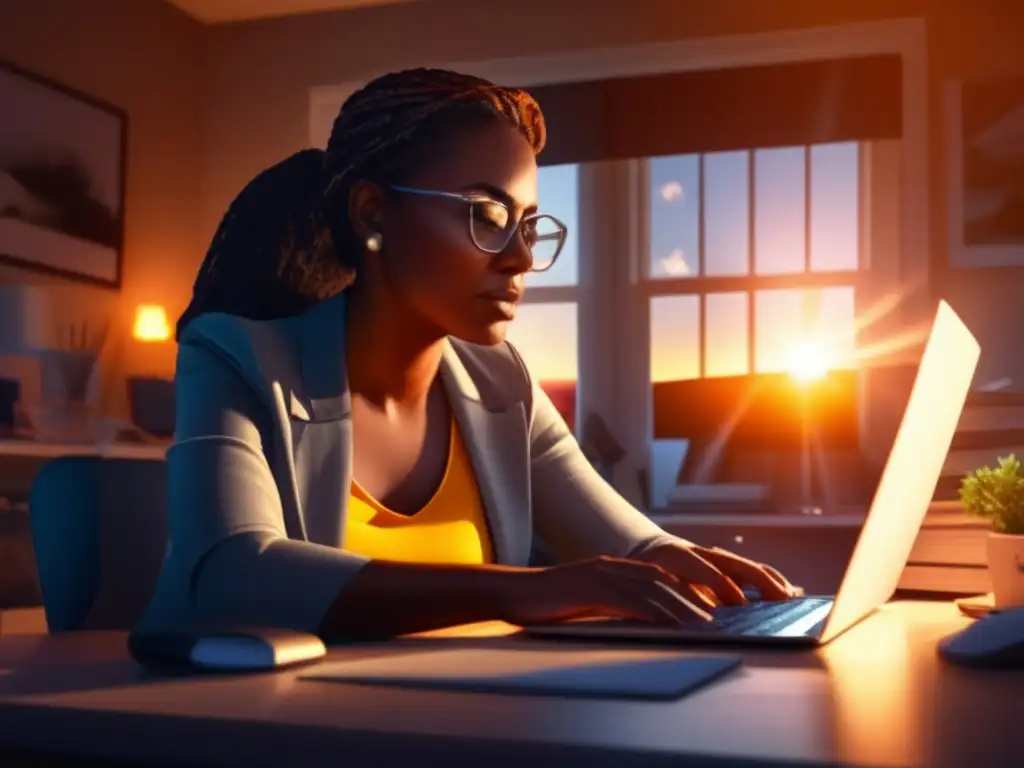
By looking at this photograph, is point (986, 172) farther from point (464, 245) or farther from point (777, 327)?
point (464, 245)

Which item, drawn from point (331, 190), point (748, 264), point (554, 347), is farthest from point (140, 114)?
point (331, 190)

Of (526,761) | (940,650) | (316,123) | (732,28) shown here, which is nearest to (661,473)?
(732,28)

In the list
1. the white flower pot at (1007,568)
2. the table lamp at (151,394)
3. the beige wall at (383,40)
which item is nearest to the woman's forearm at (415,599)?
the white flower pot at (1007,568)

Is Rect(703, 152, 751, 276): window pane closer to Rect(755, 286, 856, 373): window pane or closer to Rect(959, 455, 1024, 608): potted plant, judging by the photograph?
Rect(755, 286, 856, 373): window pane

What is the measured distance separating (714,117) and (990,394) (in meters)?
1.30

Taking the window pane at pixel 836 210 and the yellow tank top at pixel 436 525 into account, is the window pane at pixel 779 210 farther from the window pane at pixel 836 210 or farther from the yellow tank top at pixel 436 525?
the yellow tank top at pixel 436 525

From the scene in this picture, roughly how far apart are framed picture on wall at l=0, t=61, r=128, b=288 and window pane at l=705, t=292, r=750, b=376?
2092mm

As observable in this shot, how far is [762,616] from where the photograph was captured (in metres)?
1.04

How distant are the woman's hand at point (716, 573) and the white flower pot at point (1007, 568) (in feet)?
0.69

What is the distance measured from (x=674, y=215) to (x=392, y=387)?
9.50ft

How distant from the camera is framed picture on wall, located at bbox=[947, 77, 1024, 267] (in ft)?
12.3

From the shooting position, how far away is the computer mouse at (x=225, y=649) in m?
0.76

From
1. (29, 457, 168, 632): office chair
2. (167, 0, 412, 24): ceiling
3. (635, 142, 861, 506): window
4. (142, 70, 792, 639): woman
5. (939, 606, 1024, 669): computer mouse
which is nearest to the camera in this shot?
(939, 606, 1024, 669): computer mouse

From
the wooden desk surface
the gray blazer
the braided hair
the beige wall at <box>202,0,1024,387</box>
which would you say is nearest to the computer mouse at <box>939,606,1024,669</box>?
the wooden desk surface
